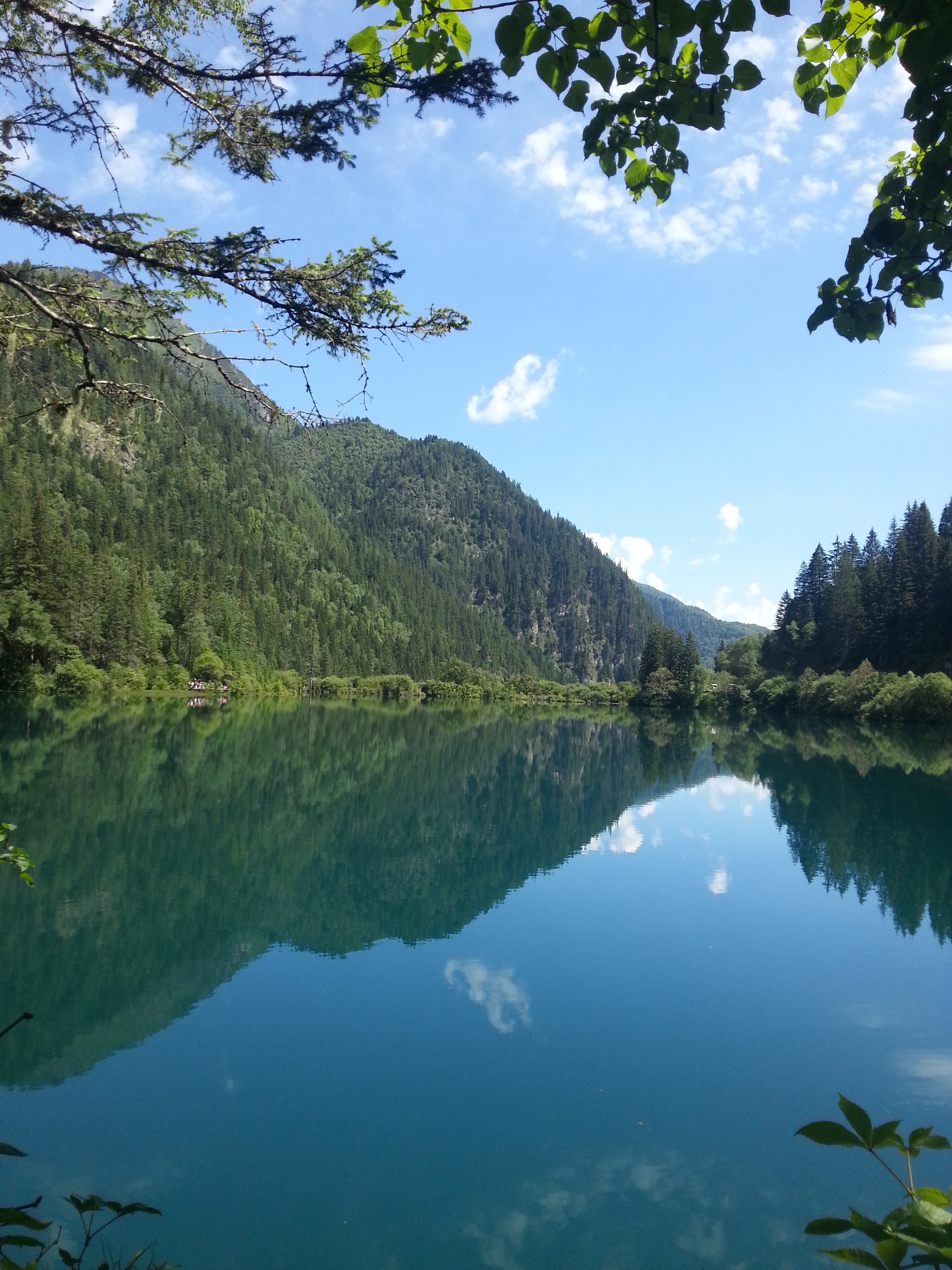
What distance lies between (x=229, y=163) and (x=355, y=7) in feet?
14.4

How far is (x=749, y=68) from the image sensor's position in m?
2.39

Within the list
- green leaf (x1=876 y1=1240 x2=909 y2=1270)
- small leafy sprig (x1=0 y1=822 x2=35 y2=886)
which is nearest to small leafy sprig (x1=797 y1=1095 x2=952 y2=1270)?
green leaf (x1=876 y1=1240 x2=909 y2=1270)

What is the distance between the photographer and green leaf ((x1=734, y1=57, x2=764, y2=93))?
2.39 m

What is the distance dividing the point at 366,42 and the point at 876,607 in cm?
9480

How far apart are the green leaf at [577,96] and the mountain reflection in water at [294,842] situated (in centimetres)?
1128

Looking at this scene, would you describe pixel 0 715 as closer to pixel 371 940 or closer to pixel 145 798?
pixel 145 798

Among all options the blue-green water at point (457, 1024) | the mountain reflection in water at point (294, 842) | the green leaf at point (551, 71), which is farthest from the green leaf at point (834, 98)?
the mountain reflection in water at point (294, 842)

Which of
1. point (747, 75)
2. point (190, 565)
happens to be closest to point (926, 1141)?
point (747, 75)

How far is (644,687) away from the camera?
378ft

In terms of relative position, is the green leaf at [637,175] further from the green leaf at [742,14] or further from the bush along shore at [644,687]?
the bush along shore at [644,687]

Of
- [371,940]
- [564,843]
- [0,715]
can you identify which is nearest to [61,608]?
[0,715]

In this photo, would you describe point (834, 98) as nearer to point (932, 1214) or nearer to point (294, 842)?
point (932, 1214)

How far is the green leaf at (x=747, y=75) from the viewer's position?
94.0 inches

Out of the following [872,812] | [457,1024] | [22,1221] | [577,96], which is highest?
[577,96]
